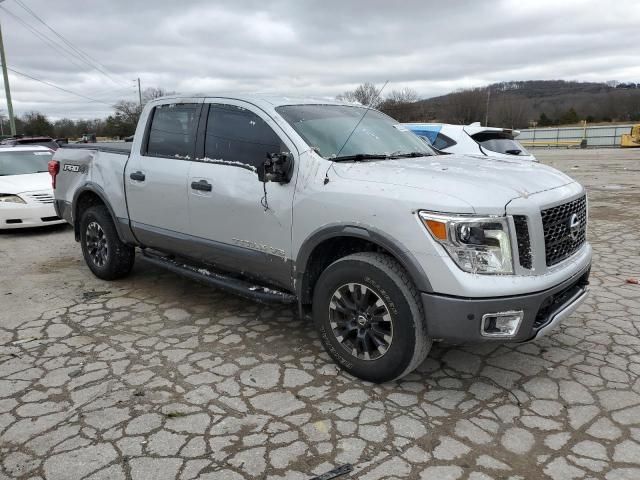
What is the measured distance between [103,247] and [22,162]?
215 inches

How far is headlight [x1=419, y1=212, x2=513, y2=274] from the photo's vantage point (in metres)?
2.91

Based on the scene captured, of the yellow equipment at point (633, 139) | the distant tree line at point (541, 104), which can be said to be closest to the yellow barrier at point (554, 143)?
the yellow equipment at point (633, 139)

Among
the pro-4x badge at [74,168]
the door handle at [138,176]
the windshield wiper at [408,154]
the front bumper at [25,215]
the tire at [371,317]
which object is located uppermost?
Answer: the pro-4x badge at [74,168]

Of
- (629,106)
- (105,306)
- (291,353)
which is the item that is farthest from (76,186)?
(629,106)

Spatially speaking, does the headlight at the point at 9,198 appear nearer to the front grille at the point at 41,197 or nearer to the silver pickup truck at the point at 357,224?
the front grille at the point at 41,197

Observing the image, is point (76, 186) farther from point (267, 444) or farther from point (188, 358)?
point (267, 444)

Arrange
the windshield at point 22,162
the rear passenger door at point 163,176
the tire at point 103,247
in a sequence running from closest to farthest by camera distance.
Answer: the rear passenger door at point 163,176 < the tire at point 103,247 < the windshield at point 22,162

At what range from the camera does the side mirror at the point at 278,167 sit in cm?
358

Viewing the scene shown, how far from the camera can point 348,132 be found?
408 cm

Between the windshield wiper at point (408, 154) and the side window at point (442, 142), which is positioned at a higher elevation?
the side window at point (442, 142)

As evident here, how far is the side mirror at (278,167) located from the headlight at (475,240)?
109 cm

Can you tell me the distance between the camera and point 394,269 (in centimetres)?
319

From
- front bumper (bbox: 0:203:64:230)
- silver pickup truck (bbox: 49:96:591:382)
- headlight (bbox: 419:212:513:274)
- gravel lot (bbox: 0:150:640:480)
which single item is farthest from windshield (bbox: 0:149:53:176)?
headlight (bbox: 419:212:513:274)

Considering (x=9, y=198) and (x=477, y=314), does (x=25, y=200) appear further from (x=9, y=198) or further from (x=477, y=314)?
(x=477, y=314)
